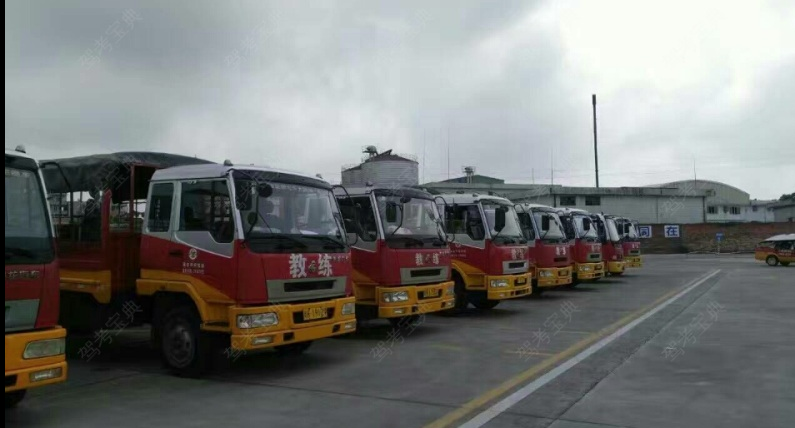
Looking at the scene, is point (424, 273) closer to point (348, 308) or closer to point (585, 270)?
point (348, 308)

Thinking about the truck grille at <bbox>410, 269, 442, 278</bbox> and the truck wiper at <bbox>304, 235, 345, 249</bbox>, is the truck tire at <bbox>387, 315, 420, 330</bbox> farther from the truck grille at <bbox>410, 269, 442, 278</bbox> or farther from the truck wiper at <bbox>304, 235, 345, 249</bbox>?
the truck wiper at <bbox>304, 235, 345, 249</bbox>

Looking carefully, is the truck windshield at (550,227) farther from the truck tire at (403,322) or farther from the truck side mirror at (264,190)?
the truck side mirror at (264,190)

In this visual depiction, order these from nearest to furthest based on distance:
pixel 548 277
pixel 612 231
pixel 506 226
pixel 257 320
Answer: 1. pixel 257 320
2. pixel 506 226
3. pixel 548 277
4. pixel 612 231

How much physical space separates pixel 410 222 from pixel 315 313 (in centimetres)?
320

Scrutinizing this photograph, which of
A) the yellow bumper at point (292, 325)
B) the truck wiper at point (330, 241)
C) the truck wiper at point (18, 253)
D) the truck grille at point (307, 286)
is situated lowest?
the yellow bumper at point (292, 325)

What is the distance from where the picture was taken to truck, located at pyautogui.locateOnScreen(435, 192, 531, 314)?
12312 mm

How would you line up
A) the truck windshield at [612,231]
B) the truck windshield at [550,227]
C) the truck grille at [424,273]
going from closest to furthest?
the truck grille at [424,273] → the truck windshield at [550,227] → the truck windshield at [612,231]

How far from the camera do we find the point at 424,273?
1008 centimetres

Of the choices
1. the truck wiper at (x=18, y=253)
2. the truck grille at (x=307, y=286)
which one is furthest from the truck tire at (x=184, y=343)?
the truck wiper at (x=18, y=253)

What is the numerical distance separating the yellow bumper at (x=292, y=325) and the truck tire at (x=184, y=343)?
0.64 meters

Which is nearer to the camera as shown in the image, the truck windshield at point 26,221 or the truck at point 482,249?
the truck windshield at point 26,221

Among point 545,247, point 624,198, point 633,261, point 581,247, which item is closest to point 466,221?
point 545,247

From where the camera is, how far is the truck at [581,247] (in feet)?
61.4

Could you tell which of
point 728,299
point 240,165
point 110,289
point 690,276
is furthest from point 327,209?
point 690,276
